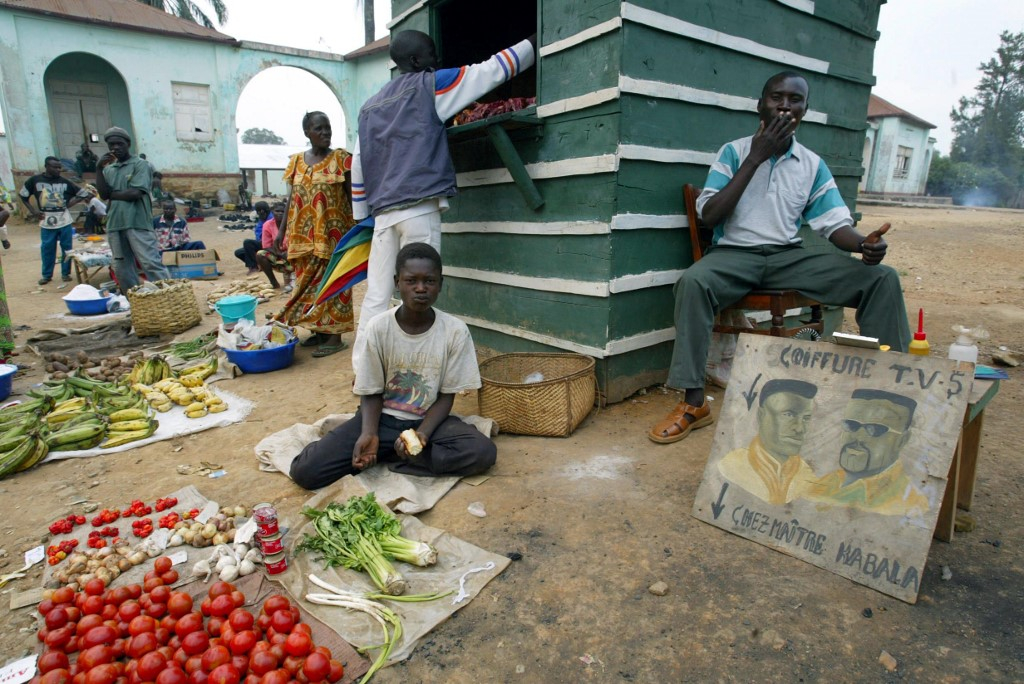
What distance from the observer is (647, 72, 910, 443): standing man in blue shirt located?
10.0ft

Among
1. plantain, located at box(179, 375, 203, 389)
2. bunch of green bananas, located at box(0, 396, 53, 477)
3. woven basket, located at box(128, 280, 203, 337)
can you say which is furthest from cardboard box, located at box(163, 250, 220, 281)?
bunch of green bananas, located at box(0, 396, 53, 477)

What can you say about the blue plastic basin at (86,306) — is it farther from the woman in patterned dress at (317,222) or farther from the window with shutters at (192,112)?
the window with shutters at (192,112)

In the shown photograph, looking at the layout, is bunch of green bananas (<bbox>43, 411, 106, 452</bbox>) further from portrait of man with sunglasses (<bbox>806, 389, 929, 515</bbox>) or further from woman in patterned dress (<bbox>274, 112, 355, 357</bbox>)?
portrait of man with sunglasses (<bbox>806, 389, 929, 515</bbox>)

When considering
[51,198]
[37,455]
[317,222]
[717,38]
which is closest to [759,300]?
[717,38]

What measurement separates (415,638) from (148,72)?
65.3 feet

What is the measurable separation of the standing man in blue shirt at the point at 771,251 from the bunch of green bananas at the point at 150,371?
387 cm

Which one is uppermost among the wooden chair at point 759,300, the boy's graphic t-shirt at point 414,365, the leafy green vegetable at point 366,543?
the wooden chair at point 759,300

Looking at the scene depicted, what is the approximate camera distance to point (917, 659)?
176 cm

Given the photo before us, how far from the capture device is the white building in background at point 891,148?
2681 cm

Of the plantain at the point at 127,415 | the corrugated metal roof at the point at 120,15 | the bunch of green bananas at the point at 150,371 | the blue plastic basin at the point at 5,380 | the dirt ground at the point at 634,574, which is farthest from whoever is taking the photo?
the corrugated metal roof at the point at 120,15

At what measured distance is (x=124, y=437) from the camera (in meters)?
3.59

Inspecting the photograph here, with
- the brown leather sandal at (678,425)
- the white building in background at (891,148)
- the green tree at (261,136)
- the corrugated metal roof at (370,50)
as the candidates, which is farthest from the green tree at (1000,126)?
the green tree at (261,136)

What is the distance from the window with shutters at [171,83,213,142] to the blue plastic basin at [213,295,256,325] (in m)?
15.3

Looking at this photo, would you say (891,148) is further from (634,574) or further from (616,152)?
(634,574)
